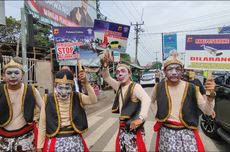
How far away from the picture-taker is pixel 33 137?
11.1ft

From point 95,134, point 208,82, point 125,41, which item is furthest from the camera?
point 95,134

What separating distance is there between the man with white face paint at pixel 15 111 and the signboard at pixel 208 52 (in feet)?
6.63

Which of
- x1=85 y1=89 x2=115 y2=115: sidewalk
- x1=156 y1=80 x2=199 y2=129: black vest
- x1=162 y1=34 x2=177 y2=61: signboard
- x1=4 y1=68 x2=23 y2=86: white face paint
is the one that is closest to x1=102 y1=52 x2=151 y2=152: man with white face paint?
x1=156 y1=80 x2=199 y2=129: black vest

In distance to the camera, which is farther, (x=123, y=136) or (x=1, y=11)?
(x=1, y=11)

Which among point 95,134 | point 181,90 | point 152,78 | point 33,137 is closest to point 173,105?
point 181,90

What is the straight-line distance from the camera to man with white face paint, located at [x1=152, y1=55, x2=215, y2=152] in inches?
118

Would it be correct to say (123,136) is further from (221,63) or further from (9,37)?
(9,37)

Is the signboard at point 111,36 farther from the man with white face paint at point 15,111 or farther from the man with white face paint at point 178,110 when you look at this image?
the man with white face paint at point 15,111

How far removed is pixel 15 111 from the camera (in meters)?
3.21

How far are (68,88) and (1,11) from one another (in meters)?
7.93

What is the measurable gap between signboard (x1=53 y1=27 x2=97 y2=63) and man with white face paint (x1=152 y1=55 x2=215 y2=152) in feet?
14.6

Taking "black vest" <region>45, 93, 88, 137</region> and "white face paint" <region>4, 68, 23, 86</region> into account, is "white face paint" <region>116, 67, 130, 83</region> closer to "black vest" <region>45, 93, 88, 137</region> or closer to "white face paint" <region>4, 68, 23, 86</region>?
"black vest" <region>45, 93, 88, 137</region>

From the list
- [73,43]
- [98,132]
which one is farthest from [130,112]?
[73,43]

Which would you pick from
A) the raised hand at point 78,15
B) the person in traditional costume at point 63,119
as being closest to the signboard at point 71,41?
the person in traditional costume at point 63,119
